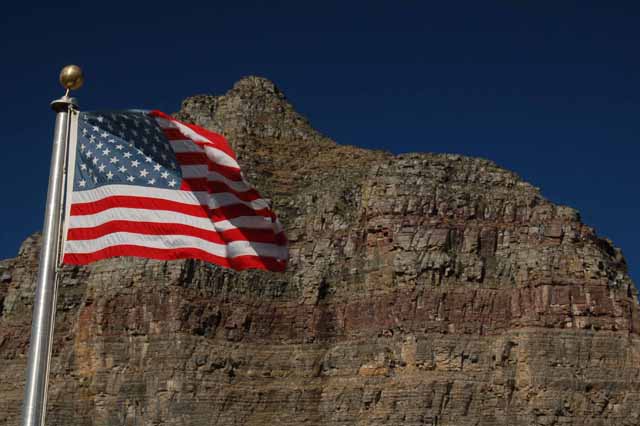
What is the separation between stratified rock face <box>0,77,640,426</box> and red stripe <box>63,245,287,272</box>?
64625 mm

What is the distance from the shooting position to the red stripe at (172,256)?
23000 millimetres

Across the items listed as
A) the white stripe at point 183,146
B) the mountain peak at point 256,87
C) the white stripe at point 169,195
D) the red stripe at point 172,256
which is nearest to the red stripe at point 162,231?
the red stripe at point 172,256

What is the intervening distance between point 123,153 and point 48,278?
4.02m

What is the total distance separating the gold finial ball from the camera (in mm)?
20703

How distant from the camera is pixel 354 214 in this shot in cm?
10244

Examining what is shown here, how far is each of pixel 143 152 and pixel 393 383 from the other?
6917cm

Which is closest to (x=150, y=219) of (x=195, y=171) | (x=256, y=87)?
(x=195, y=171)

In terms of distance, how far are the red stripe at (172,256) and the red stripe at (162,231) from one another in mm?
297

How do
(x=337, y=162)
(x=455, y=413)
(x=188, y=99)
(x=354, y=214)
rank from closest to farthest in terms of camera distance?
(x=455, y=413) < (x=354, y=214) < (x=337, y=162) < (x=188, y=99)

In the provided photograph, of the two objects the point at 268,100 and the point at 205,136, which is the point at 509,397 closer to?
the point at 268,100

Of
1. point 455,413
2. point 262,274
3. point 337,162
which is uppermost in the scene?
point 337,162

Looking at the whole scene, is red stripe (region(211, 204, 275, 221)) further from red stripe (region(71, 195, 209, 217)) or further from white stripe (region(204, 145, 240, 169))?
white stripe (region(204, 145, 240, 169))

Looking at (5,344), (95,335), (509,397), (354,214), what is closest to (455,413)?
(509,397)

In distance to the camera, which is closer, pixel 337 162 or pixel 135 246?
pixel 135 246
